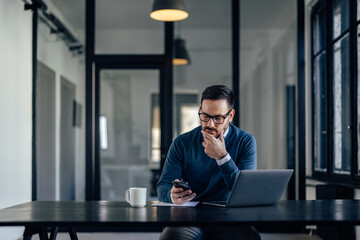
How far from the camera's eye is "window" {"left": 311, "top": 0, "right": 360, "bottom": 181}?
12.1 ft

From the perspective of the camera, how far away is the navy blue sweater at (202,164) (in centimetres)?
238

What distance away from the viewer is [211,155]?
225 cm

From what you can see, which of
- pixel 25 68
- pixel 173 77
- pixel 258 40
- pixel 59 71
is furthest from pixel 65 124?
pixel 258 40

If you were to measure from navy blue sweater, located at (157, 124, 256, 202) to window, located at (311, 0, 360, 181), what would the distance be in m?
1.61

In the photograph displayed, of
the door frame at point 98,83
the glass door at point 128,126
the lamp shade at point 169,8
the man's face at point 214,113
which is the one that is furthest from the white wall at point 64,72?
the man's face at point 214,113

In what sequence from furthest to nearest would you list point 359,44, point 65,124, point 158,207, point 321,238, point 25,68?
point 65,124 → point 25,68 → point 321,238 → point 359,44 → point 158,207

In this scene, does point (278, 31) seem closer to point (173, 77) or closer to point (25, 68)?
point (173, 77)

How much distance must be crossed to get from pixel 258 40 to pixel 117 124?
1900 mm

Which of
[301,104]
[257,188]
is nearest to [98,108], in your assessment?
[301,104]

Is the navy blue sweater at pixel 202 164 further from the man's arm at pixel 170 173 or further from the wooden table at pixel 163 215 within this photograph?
the wooden table at pixel 163 215

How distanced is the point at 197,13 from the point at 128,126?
154 cm

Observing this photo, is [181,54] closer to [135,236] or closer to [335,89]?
[335,89]

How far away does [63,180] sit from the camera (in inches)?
225

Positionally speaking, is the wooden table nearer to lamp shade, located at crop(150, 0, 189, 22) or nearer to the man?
the man
